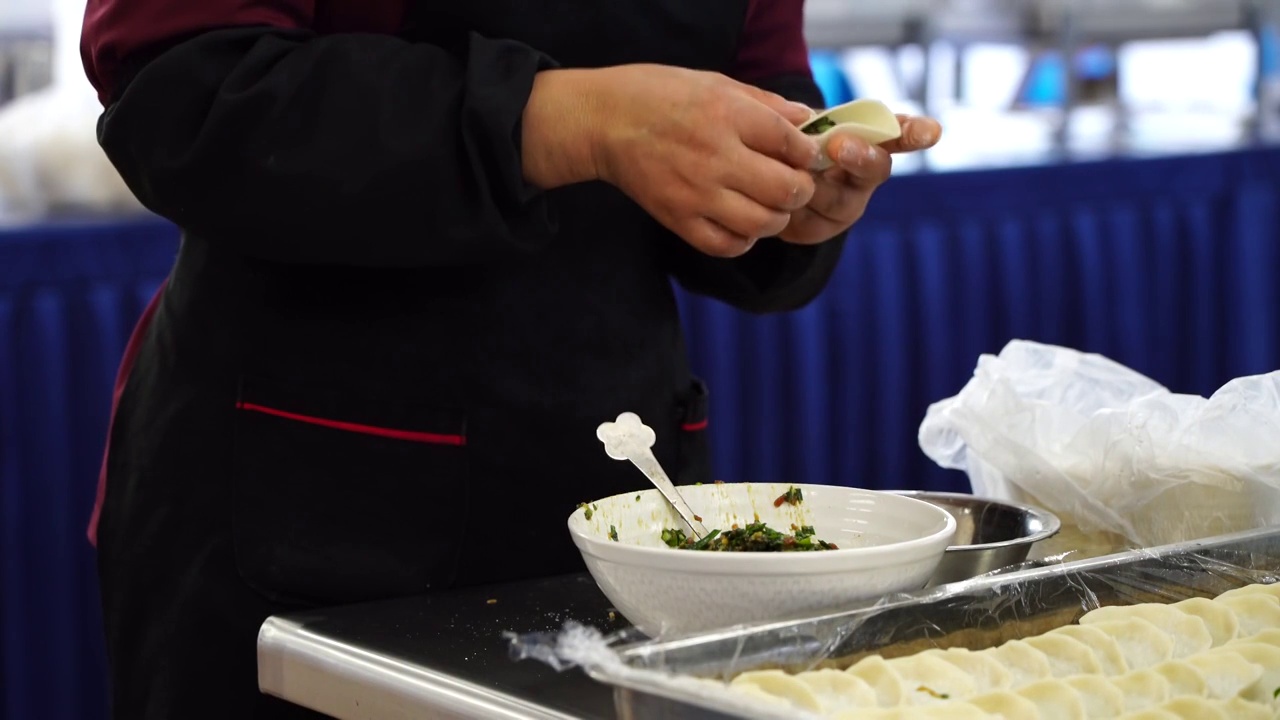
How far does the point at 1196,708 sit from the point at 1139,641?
0.08 m

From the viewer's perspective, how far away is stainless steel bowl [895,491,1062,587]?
94cm

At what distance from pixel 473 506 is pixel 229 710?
0.25 meters

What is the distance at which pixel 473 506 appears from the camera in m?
1.14

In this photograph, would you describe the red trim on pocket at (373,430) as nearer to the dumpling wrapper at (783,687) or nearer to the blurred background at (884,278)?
the dumpling wrapper at (783,687)

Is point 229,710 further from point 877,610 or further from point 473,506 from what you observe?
point 877,610

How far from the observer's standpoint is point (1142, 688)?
78 cm

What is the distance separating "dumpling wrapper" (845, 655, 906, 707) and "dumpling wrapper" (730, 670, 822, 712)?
0.14 feet

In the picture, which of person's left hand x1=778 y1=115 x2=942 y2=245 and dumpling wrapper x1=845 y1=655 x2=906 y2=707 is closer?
dumpling wrapper x1=845 y1=655 x2=906 y2=707

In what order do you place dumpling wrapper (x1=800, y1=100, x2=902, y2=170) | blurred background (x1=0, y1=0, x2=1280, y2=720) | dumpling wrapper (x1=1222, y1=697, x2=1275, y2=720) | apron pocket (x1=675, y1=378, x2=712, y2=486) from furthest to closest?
blurred background (x1=0, y1=0, x2=1280, y2=720), apron pocket (x1=675, y1=378, x2=712, y2=486), dumpling wrapper (x1=800, y1=100, x2=902, y2=170), dumpling wrapper (x1=1222, y1=697, x2=1275, y2=720)

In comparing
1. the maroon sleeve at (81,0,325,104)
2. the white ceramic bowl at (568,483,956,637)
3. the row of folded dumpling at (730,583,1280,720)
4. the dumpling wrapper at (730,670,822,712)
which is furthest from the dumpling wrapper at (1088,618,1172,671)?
the maroon sleeve at (81,0,325,104)

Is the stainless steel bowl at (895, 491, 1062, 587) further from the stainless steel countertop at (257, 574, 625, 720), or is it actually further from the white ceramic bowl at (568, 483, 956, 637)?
the stainless steel countertop at (257, 574, 625, 720)

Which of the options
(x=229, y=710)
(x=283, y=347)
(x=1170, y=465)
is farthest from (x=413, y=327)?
(x=1170, y=465)

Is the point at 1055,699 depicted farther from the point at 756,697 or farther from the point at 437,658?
the point at 437,658

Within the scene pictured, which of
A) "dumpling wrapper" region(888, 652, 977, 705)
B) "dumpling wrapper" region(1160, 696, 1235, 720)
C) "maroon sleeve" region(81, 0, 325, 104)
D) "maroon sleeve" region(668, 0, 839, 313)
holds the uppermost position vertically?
"maroon sleeve" region(81, 0, 325, 104)
